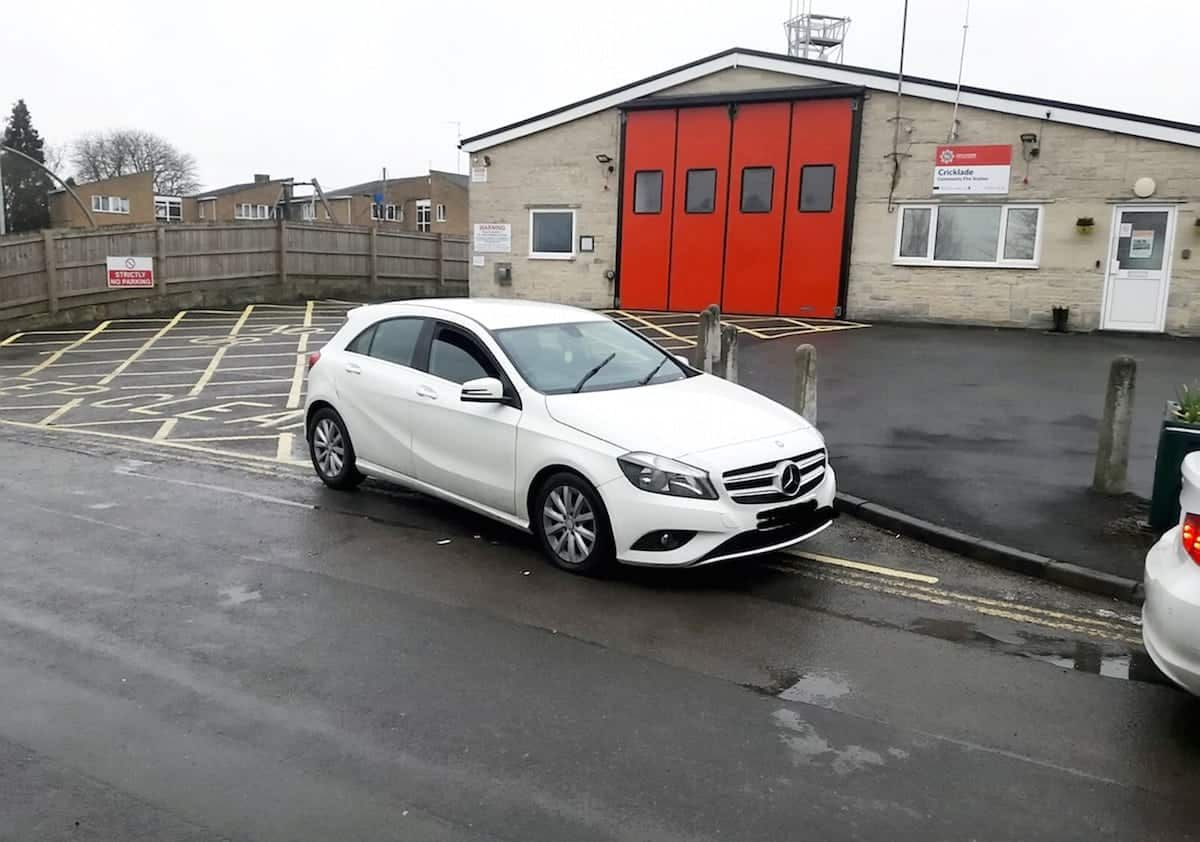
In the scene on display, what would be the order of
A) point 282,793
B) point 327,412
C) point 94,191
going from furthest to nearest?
point 94,191 → point 327,412 → point 282,793

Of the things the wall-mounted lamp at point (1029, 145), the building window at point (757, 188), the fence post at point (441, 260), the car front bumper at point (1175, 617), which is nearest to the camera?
the car front bumper at point (1175, 617)

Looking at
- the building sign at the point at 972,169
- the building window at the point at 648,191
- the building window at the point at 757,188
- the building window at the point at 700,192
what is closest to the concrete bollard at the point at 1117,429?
the building sign at the point at 972,169

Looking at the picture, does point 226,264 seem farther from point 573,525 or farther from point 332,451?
point 573,525

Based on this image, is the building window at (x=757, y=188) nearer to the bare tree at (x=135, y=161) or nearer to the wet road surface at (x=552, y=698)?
the wet road surface at (x=552, y=698)

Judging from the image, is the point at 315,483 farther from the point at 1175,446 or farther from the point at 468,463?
the point at 1175,446

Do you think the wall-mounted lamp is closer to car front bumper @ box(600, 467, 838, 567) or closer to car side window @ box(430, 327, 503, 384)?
car side window @ box(430, 327, 503, 384)

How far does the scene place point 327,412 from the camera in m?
8.18

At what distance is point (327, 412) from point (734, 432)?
381 cm

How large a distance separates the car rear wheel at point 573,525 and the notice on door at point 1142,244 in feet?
51.7

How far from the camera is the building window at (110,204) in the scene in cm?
6725

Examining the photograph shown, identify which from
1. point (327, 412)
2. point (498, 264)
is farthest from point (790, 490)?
point (498, 264)

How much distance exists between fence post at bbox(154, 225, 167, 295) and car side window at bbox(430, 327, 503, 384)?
792 inches

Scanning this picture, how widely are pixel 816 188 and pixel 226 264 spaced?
15.8m

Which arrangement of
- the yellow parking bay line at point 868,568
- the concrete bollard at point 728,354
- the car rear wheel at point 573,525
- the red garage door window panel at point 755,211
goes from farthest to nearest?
the red garage door window panel at point 755,211, the concrete bollard at point 728,354, the yellow parking bay line at point 868,568, the car rear wheel at point 573,525
